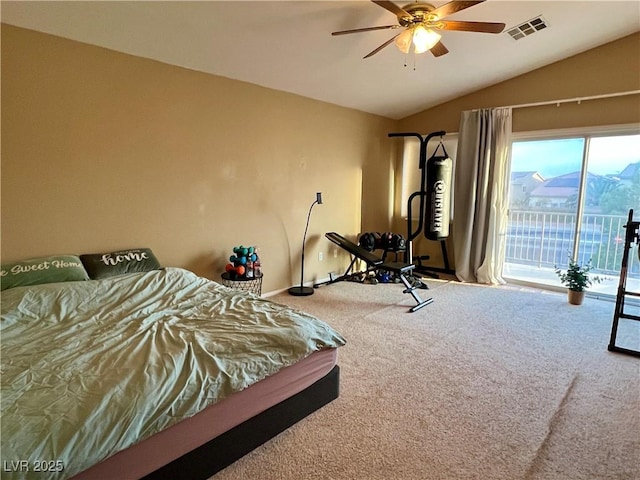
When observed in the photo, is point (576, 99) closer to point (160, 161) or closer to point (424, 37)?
point (424, 37)

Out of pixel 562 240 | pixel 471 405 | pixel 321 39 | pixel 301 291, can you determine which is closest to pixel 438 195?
pixel 562 240

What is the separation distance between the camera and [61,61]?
107 inches

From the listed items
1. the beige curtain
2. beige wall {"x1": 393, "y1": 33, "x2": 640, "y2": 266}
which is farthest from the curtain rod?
the beige curtain

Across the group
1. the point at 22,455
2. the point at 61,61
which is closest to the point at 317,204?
the point at 61,61

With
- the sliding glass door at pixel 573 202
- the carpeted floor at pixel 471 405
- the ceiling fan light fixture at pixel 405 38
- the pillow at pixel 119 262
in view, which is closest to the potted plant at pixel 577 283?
the carpeted floor at pixel 471 405

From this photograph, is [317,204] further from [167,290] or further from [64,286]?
[64,286]

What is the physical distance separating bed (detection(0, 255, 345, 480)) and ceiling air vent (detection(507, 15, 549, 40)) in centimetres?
336

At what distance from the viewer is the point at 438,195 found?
4.95m

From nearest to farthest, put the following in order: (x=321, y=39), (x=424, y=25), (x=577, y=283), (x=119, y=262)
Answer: (x=424, y=25)
(x=119, y=262)
(x=321, y=39)
(x=577, y=283)

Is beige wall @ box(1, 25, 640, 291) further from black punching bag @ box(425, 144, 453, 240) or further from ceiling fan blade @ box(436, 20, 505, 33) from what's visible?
ceiling fan blade @ box(436, 20, 505, 33)

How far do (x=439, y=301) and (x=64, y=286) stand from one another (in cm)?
349

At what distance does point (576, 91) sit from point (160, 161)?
180 inches

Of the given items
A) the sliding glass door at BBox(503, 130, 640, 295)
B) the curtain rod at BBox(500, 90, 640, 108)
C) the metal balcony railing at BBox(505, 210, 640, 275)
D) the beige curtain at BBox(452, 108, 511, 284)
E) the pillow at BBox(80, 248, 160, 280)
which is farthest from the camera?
the beige curtain at BBox(452, 108, 511, 284)

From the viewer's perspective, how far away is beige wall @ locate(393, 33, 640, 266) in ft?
13.2
